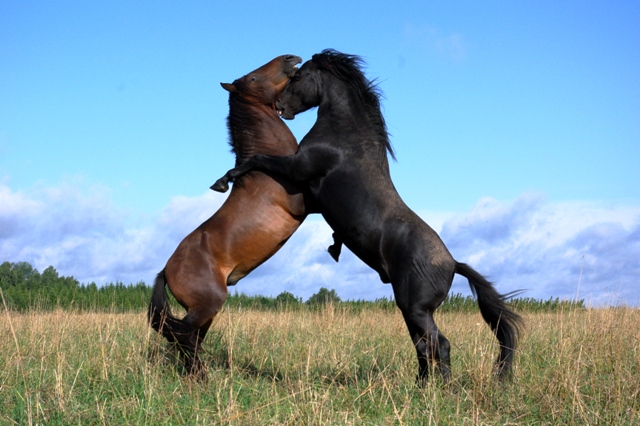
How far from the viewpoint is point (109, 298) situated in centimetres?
2152

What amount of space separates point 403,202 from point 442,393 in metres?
1.64

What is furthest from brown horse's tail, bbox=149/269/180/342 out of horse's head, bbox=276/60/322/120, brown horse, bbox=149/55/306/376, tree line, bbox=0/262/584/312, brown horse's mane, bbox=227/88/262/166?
tree line, bbox=0/262/584/312

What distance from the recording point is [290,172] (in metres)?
5.79

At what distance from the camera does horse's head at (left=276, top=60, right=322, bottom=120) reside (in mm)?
6070

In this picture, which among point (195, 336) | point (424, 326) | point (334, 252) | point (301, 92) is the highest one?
point (301, 92)

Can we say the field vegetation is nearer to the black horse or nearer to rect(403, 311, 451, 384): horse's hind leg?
rect(403, 311, 451, 384): horse's hind leg

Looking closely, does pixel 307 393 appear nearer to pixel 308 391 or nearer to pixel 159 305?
pixel 308 391

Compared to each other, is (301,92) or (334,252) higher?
(301,92)

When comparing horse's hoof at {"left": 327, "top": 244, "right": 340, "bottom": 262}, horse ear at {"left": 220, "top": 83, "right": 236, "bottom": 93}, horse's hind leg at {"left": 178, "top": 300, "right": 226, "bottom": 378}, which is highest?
horse ear at {"left": 220, "top": 83, "right": 236, "bottom": 93}

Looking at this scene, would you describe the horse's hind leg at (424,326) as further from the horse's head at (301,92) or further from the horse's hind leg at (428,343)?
the horse's head at (301,92)

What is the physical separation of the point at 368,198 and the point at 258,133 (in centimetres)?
148

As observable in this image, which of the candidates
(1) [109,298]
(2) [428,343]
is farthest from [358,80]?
(1) [109,298]

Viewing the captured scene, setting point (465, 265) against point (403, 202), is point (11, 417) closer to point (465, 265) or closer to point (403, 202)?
point (403, 202)

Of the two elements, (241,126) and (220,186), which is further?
(241,126)
